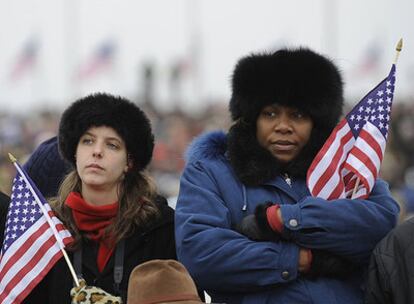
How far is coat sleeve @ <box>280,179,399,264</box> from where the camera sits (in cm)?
582

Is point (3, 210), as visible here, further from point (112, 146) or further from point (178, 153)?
point (178, 153)

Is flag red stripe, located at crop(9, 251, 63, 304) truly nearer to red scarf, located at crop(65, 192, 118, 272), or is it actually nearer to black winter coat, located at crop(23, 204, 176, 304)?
black winter coat, located at crop(23, 204, 176, 304)

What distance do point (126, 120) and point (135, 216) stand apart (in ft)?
1.71

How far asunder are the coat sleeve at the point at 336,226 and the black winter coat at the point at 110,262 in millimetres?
880

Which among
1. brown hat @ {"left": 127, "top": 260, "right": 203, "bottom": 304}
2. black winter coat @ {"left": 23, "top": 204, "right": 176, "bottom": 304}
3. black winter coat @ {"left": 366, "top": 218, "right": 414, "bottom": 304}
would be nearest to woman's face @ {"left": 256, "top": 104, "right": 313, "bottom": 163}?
black winter coat @ {"left": 23, "top": 204, "right": 176, "bottom": 304}

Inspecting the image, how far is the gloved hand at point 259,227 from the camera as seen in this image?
5.90m

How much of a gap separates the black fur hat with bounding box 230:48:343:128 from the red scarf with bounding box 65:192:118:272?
0.83 m

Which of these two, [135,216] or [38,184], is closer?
[135,216]

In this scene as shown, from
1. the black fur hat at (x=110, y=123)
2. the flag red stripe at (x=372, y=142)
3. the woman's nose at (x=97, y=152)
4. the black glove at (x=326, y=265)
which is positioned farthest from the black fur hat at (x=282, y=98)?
the woman's nose at (x=97, y=152)

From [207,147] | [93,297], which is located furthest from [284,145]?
[93,297]

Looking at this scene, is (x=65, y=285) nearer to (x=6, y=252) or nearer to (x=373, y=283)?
(x=6, y=252)

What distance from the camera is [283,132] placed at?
621 cm

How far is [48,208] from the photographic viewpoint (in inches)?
259

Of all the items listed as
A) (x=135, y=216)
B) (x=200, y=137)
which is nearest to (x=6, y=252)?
(x=135, y=216)
